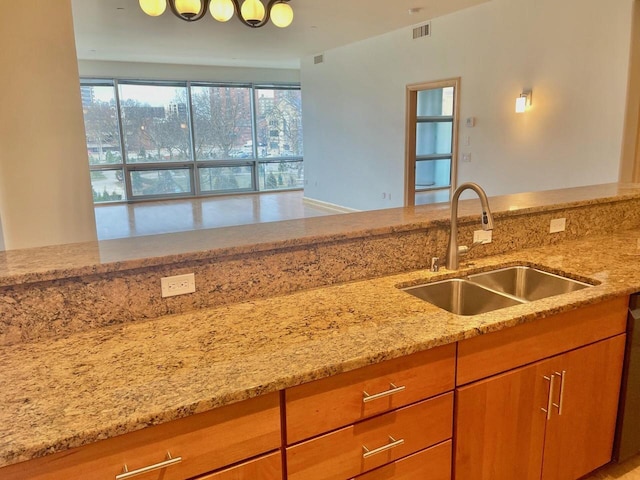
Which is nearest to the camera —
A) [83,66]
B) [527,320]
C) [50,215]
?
[527,320]

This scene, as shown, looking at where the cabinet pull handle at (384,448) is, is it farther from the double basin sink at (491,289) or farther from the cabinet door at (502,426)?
the double basin sink at (491,289)

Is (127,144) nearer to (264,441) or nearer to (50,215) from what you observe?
(50,215)

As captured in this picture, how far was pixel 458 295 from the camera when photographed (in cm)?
198

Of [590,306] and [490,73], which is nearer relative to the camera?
[590,306]

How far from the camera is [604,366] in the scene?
1.80m

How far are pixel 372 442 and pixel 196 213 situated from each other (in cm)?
808

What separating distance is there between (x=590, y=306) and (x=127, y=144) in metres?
10.3

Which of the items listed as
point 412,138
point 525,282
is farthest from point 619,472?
point 412,138

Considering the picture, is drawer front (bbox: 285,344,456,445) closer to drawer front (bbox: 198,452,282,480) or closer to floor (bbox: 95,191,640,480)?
drawer front (bbox: 198,452,282,480)

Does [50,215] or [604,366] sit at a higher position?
[50,215]

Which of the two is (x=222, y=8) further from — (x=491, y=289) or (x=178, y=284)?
(x=491, y=289)

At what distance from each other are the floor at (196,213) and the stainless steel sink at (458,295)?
5894mm

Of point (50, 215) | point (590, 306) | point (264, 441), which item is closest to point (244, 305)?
point (264, 441)

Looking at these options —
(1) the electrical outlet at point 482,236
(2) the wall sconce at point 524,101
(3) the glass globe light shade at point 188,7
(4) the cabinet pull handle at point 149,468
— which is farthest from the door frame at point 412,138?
(4) the cabinet pull handle at point 149,468
